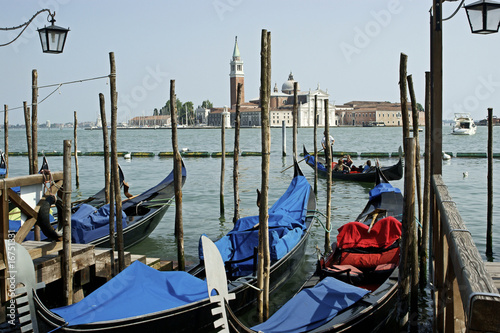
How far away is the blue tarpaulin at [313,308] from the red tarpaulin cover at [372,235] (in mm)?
887

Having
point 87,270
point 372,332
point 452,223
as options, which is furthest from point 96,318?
point 452,223

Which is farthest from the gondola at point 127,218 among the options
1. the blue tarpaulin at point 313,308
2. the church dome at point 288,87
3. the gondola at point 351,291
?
the church dome at point 288,87

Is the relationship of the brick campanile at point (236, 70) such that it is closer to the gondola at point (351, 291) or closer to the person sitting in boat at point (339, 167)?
the person sitting in boat at point (339, 167)

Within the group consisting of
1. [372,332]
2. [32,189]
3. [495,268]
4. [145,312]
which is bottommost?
[372,332]

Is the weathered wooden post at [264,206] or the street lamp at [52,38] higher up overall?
the street lamp at [52,38]

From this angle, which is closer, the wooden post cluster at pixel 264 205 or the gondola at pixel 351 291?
the gondola at pixel 351 291

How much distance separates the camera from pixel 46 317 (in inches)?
77.1

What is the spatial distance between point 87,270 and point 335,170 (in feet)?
24.4

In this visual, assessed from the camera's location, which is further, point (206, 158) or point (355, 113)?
point (355, 113)

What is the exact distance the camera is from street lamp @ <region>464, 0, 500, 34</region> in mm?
2207

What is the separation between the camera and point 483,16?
223 cm

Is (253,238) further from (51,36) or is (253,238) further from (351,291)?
(51,36)

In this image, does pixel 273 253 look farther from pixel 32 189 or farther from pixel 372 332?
pixel 32 189

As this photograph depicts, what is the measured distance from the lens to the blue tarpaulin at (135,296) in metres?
2.11
